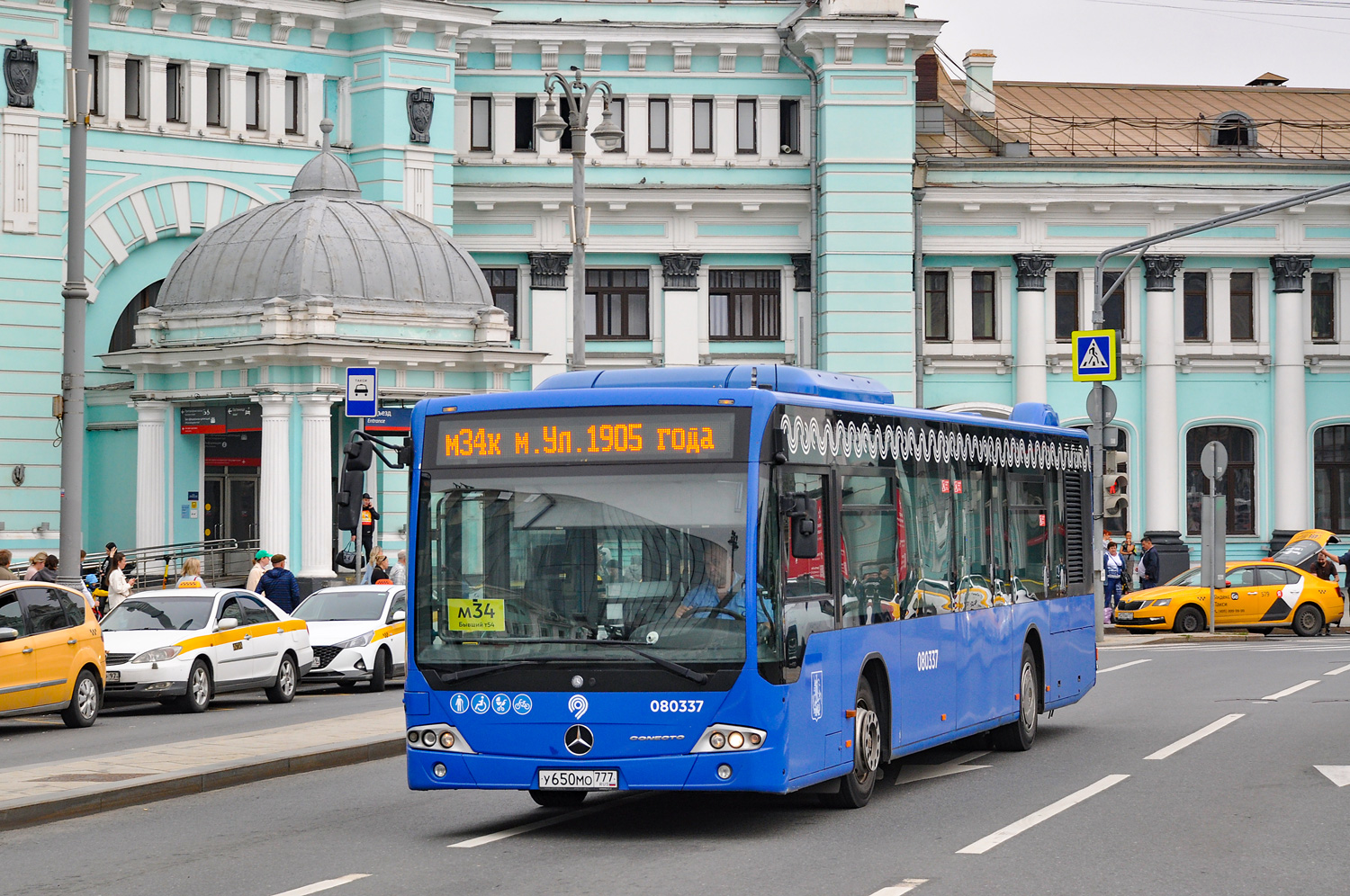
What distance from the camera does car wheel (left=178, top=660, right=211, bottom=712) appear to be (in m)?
22.3

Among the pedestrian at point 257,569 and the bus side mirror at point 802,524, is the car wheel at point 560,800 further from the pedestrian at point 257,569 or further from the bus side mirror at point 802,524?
the pedestrian at point 257,569

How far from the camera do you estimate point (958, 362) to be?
154 feet

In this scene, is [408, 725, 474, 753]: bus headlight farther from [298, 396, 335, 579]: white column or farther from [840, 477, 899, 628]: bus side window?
[298, 396, 335, 579]: white column

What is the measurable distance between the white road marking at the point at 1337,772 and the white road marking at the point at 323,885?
7214 millimetres

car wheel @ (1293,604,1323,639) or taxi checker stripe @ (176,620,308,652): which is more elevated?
taxi checker stripe @ (176,620,308,652)

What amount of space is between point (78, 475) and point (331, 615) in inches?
184

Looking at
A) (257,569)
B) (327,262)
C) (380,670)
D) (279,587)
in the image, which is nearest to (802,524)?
(380,670)

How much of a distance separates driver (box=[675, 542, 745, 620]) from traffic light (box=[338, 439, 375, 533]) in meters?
2.22

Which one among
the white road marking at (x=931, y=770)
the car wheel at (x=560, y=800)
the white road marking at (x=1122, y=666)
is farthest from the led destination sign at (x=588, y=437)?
the white road marking at (x=1122, y=666)

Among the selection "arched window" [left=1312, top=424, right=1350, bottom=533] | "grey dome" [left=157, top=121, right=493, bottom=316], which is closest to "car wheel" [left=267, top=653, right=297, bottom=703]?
"grey dome" [left=157, top=121, right=493, bottom=316]

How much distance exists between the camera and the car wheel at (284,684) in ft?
78.5

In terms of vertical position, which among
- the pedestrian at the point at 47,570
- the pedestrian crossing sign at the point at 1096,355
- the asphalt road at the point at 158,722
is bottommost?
the asphalt road at the point at 158,722

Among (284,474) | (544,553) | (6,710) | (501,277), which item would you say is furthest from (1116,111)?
(544,553)

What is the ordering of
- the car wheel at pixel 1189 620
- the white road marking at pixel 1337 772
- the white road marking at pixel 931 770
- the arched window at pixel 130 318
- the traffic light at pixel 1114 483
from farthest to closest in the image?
1. the arched window at pixel 130 318
2. the car wheel at pixel 1189 620
3. the traffic light at pixel 1114 483
4. the white road marking at pixel 931 770
5. the white road marking at pixel 1337 772
